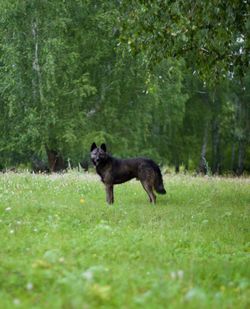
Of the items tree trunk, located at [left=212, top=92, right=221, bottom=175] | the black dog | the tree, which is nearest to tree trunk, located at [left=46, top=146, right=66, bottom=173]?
tree trunk, located at [left=212, top=92, right=221, bottom=175]

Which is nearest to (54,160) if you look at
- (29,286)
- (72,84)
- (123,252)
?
(72,84)

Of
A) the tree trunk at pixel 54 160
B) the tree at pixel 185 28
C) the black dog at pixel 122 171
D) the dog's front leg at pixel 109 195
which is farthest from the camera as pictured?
the tree trunk at pixel 54 160

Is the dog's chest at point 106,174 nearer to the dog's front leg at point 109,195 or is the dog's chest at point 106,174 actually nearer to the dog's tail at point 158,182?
the dog's front leg at point 109,195

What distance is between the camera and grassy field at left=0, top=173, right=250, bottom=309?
219 inches

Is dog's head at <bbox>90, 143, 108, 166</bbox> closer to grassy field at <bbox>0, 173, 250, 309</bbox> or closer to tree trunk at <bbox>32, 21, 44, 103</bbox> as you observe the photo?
grassy field at <bbox>0, 173, 250, 309</bbox>

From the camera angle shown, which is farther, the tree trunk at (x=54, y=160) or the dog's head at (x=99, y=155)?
the tree trunk at (x=54, y=160)

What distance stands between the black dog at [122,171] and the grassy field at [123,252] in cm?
55

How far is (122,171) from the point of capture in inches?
626

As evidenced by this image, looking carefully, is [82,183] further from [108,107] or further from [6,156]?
[6,156]

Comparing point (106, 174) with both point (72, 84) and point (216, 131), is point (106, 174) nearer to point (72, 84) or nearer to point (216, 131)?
point (72, 84)

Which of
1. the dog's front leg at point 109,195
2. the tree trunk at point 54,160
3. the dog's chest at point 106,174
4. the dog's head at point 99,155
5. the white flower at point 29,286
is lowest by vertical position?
the tree trunk at point 54,160

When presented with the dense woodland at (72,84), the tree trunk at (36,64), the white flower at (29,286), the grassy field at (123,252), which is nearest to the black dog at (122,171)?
the grassy field at (123,252)

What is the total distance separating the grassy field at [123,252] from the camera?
18.2 ft

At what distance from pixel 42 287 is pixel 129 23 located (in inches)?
410
